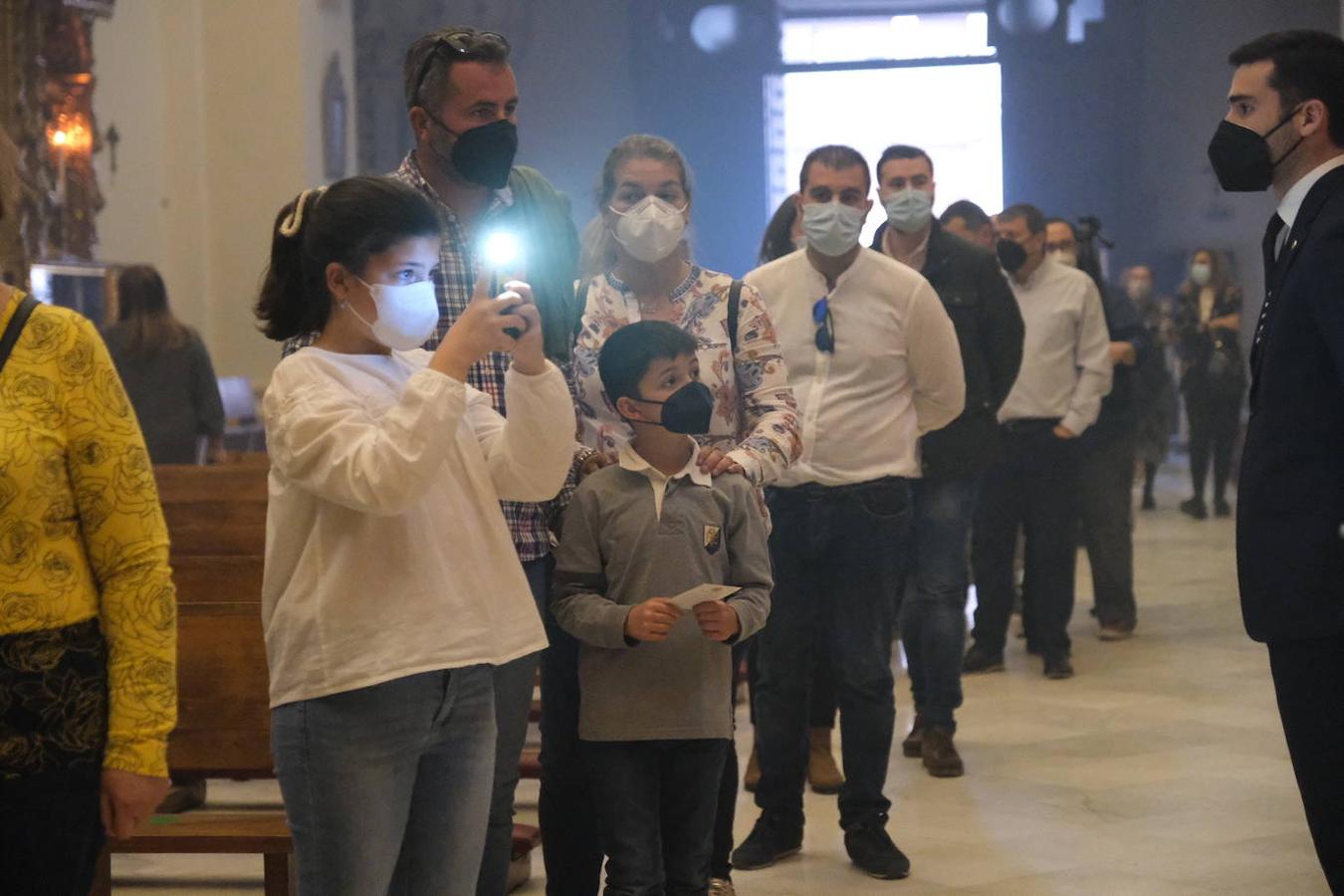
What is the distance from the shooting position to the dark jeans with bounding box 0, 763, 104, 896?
2350 millimetres

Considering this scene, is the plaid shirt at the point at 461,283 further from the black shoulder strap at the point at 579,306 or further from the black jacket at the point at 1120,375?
the black jacket at the point at 1120,375

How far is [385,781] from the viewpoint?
2625 mm

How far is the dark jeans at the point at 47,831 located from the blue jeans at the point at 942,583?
13.4 ft

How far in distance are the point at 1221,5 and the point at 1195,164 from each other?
1.50m

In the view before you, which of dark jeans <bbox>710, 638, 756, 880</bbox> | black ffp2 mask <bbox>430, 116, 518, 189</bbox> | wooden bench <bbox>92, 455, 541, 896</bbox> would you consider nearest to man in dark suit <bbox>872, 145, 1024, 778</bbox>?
wooden bench <bbox>92, 455, 541, 896</bbox>

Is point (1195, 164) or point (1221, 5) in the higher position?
point (1221, 5)

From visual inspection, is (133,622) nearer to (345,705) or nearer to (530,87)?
(345,705)

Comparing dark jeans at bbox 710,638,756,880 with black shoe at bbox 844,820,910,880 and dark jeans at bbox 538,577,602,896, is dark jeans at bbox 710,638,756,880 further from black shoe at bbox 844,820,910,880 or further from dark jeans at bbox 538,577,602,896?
black shoe at bbox 844,820,910,880

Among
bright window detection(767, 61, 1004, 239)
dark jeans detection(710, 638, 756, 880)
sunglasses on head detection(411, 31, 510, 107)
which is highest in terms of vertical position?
bright window detection(767, 61, 1004, 239)

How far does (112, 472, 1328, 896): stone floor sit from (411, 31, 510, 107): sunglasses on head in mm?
2422

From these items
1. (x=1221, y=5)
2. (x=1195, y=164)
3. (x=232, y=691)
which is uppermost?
(x=1221, y=5)

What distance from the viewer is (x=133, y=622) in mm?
2449

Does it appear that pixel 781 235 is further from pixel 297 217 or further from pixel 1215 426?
pixel 1215 426

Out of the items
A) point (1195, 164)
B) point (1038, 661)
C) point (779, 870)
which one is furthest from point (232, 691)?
point (1195, 164)
